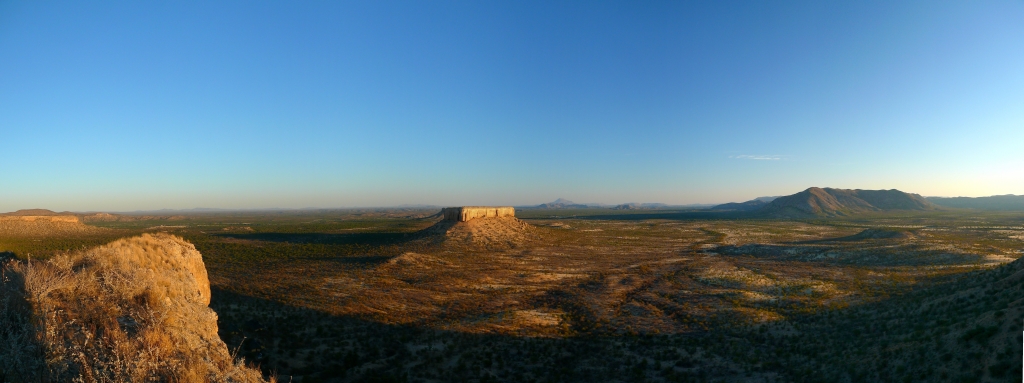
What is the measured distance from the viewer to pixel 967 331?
12031 millimetres

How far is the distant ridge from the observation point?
5595 inches

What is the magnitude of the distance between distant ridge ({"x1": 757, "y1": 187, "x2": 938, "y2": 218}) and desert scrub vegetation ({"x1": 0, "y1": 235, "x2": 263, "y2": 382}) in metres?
163

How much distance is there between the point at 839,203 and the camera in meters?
156

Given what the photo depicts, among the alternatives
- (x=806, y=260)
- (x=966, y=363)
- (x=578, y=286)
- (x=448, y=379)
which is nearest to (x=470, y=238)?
(x=578, y=286)

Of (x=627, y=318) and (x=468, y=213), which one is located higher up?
(x=468, y=213)

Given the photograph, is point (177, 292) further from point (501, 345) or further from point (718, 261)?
point (718, 261)

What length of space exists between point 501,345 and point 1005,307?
17.0 m

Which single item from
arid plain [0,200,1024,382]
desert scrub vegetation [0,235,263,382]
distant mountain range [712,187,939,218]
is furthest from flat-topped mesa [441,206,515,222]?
distant mountain range [712,187,939,218]

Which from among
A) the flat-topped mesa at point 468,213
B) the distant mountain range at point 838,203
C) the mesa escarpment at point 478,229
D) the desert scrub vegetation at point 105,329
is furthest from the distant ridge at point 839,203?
the desert scrub vegetation at point 105,329

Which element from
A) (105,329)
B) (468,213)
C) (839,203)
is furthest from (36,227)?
(839,203)

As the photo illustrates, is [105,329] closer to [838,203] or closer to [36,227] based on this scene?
[36,227]

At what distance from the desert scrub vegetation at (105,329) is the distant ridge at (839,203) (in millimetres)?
163277

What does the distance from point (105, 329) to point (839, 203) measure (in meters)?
199

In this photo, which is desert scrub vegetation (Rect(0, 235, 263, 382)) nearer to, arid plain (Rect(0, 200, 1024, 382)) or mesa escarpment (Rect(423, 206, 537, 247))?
arid plain (Rect(0, 200, 1024, 382))
